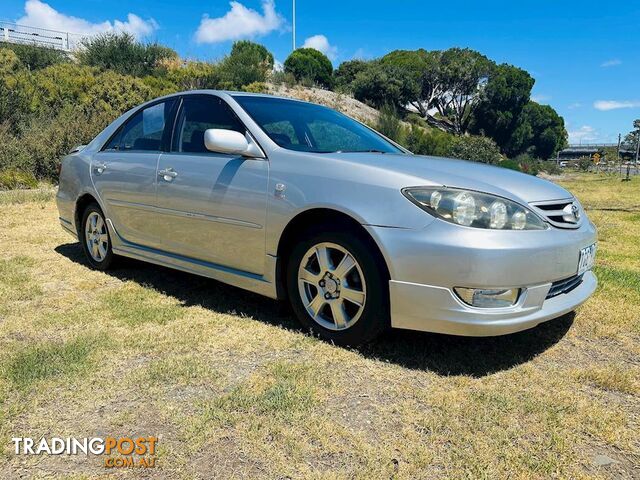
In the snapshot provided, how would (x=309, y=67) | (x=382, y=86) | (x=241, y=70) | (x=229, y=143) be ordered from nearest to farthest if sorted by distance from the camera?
(x=229, y=143)
(x=241, y=70)
(x=309, y=67)
(x=382, y=86)

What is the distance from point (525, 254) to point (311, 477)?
1498 millimetres

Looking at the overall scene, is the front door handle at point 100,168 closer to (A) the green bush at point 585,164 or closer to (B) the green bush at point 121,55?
(B) the green bush at point 121,55

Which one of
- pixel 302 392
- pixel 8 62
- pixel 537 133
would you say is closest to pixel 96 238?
pixel 302 392

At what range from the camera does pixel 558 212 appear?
294cm

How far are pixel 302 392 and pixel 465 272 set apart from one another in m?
0.98

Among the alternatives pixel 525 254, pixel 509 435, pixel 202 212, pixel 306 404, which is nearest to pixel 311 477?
pixel 306 404

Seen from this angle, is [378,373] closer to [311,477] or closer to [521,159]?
[311,477]

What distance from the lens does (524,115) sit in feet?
175

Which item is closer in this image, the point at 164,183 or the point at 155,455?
the point at 155,455

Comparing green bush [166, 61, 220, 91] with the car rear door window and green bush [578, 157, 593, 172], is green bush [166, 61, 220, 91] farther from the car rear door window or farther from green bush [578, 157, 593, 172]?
green bush [578, 157, 593, 172]

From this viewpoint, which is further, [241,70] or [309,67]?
[309,67]

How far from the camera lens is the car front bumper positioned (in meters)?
2.56

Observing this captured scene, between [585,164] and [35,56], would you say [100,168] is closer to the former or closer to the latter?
[35,56]

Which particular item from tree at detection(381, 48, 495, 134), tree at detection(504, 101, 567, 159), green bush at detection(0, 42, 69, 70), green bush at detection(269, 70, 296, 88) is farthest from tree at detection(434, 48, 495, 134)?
green bush at detection(0, 42, 69, 70)
